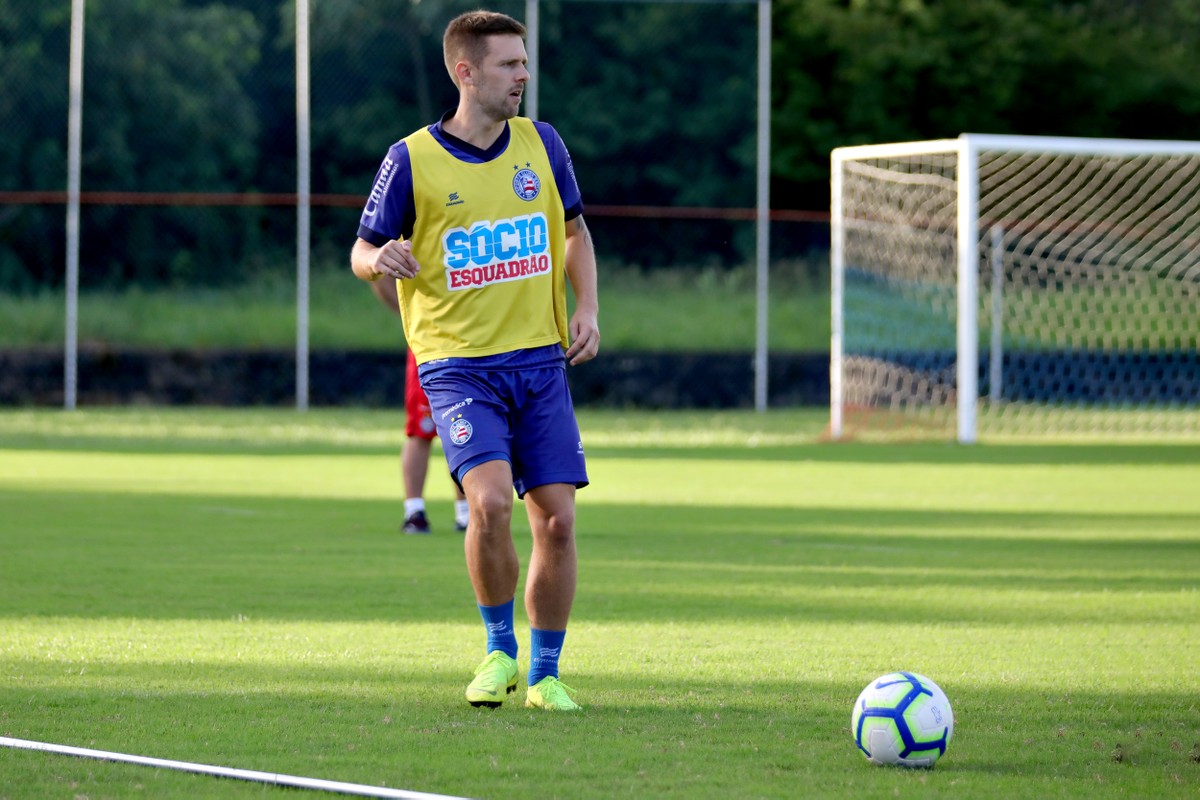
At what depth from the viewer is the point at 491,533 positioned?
5.09 meters

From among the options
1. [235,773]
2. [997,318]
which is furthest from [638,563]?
[997,318]

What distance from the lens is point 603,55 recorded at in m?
27.3

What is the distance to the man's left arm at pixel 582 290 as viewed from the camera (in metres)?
5.20

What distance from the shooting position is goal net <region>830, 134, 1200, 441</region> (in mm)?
22422

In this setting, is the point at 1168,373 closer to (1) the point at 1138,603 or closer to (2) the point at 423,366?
(1) the point at 1138,603

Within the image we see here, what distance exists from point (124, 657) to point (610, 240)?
2137 centimetres

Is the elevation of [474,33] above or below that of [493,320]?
above

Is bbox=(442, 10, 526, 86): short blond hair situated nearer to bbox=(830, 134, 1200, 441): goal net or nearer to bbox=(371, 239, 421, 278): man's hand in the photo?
bbox=(371, 239, 421, 278): man's hand

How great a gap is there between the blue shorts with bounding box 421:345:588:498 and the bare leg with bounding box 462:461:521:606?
0.16ft

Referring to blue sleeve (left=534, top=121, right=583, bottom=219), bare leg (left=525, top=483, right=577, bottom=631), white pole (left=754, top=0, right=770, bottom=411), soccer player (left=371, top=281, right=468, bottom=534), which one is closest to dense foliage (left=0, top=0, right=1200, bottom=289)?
white pole (left=754, top=0, right=770, bottom=411)

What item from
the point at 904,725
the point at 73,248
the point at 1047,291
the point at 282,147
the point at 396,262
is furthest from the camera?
the point at 282,147

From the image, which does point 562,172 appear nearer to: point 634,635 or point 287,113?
point 634,635

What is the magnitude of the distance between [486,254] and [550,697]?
1310mm

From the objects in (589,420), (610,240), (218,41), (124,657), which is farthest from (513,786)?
(218,41)
